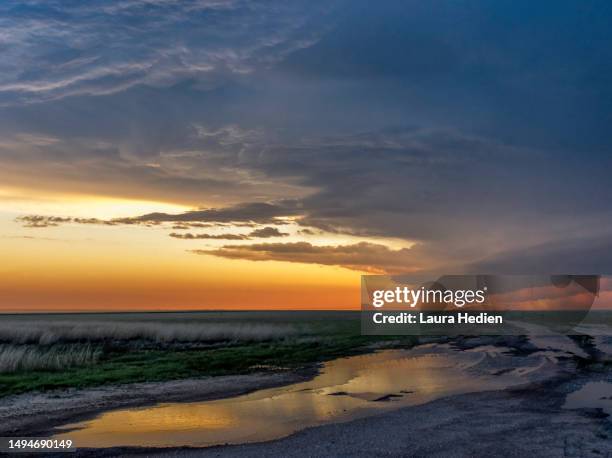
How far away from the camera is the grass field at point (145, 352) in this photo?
3188 centimetres

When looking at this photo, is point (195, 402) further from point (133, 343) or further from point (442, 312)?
point (442, 312)

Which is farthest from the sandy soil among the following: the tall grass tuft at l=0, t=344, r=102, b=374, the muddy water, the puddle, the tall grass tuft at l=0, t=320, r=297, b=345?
the tall grass tuft at l=0, t=320, r=297, b=345

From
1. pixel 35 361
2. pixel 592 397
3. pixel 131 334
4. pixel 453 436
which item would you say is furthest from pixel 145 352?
pixel 453 436

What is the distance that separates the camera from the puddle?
22.4m

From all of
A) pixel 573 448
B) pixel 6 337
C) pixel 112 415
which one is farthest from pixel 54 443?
pixel 6 337

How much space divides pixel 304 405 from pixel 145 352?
26955 mm

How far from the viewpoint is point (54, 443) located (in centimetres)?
1714

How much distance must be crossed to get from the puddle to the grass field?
19.2 meters

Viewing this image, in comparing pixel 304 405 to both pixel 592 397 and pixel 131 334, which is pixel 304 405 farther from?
pixel 131 334

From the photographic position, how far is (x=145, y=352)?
154ft

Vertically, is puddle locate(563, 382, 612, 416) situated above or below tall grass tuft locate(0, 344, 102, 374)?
below

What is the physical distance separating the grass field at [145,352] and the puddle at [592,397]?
19.2m

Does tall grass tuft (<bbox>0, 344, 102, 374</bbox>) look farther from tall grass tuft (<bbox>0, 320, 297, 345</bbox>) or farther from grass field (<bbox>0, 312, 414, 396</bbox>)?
tall grass tuft (<bbox>0, 320, 297, 345</bbox>)

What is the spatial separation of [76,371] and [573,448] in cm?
2782
